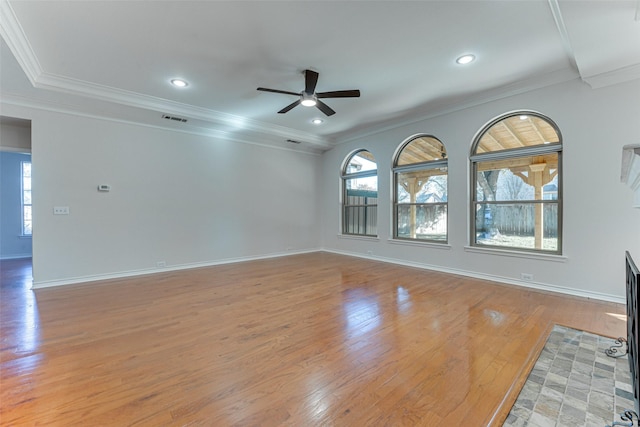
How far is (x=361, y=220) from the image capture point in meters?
6.90

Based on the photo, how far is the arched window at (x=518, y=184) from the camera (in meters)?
3.95

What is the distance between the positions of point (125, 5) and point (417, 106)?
166 inches

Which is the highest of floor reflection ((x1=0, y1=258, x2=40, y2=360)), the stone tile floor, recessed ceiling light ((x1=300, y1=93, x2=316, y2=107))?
recessed ceiling light ((x1=300, y1=93, x2=316, y2=107))

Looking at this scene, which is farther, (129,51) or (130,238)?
(130,238)

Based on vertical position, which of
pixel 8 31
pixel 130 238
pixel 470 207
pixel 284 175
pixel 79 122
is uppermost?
pixel 8 31

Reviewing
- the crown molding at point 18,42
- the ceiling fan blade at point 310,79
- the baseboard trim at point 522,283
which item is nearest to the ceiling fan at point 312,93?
the ceiling fan blade at point 310,79

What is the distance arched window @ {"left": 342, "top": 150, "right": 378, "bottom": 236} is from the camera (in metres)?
6.55

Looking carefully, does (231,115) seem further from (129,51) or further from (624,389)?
(624,389)

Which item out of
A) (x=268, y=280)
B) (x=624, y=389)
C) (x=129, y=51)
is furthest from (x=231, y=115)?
(x=624, y=389)

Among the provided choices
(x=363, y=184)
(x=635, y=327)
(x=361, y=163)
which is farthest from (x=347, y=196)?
(x=635, y=327)

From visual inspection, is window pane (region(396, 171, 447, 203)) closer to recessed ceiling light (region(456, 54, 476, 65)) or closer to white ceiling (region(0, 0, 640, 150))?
white ceiling (region(0, 0, 640, 150))

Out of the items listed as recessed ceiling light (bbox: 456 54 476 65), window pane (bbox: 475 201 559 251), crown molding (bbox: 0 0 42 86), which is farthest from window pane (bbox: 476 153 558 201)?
crown molding (bbox: 0 0 42 86)

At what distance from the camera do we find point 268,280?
4.49 meters

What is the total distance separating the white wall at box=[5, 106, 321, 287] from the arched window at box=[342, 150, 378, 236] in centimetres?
153
